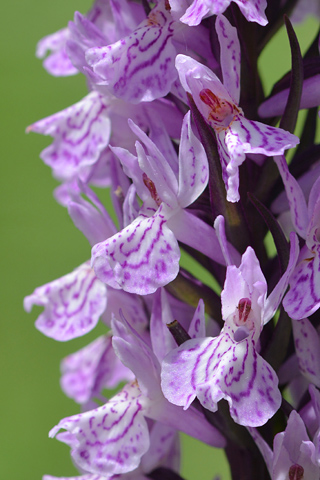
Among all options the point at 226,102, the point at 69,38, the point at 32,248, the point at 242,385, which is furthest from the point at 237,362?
the point at 32,248

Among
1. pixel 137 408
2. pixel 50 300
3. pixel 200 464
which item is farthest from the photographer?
pixel 200 464

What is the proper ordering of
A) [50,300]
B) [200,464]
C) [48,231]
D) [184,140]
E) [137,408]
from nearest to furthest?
[184,140] → [137,408] → [50,300] → [200,464] → [48,231]

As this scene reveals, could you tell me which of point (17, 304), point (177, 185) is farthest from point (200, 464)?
point (177, 185)

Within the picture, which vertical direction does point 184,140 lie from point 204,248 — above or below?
above

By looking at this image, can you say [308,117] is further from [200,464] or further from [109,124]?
[200,464]

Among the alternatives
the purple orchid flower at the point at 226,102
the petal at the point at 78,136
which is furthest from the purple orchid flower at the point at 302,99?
the petal at the point at 78,136

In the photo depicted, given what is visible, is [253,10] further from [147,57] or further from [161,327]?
[161,327]
